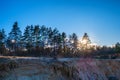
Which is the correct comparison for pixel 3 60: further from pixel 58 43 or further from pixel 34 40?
pixel 58 43

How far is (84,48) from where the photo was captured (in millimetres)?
87875

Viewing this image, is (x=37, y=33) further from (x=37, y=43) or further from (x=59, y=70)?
(x=59, y=70)

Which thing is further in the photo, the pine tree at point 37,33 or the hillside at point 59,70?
the pine tree at point 37,33

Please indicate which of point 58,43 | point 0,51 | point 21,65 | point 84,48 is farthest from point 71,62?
point 84,48

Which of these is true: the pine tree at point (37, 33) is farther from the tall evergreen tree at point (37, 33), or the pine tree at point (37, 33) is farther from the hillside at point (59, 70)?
the hillside at point (59, 70)

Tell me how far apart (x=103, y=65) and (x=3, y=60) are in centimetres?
1639

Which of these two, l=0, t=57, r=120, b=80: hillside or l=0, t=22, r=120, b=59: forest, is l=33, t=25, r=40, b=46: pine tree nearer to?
l=0, t=22, r=120, b=59: forest

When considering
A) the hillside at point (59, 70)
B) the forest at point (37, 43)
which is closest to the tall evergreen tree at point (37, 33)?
the forest at point (37, 43)

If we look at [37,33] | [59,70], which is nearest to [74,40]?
[37,33]

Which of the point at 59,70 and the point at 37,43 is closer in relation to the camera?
the point at 59,70

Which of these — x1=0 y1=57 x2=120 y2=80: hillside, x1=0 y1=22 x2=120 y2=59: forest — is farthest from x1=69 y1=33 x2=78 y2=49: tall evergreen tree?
x1=0 y1=57 x2=120 y2=80: hillside

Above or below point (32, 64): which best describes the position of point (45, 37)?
above

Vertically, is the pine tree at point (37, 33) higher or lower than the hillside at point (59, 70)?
higher

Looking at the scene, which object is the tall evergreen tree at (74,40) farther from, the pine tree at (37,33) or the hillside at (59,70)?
the hillside at (59,70)
